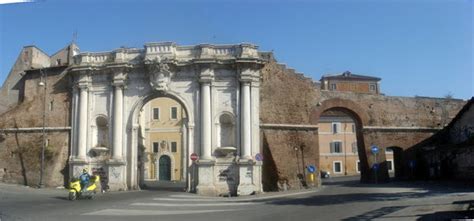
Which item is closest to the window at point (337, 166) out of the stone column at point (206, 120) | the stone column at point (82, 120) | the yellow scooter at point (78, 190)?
the stone column at point (206, 120)

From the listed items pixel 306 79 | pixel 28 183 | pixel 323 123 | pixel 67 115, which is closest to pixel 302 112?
pixel 306 79

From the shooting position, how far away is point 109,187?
1130 inches

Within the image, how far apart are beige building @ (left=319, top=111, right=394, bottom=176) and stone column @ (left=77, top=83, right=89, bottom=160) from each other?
36.0m

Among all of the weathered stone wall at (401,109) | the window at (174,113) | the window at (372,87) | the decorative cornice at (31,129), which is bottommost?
the decorative cornice at (31,129)

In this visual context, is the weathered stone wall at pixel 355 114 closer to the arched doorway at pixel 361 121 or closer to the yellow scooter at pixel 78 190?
the arched doorway at pixel 361 121

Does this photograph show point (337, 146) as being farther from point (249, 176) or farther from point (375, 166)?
point (249, 176)

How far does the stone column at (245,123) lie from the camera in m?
27.9

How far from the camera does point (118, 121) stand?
29.4 metres

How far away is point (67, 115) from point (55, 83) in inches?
96.9

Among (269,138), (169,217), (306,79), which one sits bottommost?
(169,217)

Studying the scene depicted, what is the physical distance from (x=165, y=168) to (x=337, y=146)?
2228cm

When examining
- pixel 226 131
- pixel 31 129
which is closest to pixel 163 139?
pixel 31 129

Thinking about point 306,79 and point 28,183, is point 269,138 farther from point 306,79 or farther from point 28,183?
point 28,183

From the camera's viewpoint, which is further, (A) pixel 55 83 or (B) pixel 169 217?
(A) pixel 55 83
